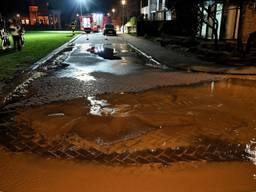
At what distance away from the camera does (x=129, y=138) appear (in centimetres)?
569

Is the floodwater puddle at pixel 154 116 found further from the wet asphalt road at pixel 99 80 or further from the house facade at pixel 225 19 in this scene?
the house facade at pixel 225 19

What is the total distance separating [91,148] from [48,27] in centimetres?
7287

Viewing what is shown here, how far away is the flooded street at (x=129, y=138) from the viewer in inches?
171

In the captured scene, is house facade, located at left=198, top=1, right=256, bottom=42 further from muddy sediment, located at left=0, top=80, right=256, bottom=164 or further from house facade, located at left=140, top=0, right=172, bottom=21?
house facade, located at left=140, top=0, right=172, bottom=21

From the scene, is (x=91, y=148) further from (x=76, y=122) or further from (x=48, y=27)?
(x=48, y=27)

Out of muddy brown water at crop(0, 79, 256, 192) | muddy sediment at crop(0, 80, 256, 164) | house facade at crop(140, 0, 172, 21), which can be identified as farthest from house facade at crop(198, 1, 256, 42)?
house facade at crop(140, 0, 172, 21)

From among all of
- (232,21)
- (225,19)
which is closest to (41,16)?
(225,19)

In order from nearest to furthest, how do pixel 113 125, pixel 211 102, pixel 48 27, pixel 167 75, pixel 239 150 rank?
pixel 239 150, pixel 113 125, pixel 211 102, pixel 167 75, pixel 48 27

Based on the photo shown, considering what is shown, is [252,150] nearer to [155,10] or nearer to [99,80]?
[99,80]

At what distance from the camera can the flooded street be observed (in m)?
4.35

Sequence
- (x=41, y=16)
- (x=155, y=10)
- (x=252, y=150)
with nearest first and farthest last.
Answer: (x=252, y=150) → (x=155, y=10) → (x=41, y=16)

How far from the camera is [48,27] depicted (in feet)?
240

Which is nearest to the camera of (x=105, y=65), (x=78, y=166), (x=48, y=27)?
(x=78, y=166)

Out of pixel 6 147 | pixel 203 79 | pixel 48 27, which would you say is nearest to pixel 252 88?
pixel 203 79
